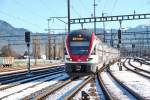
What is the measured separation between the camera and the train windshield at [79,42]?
27.6m

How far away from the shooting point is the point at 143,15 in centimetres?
5238

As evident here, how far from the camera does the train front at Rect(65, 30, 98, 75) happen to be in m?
27.4

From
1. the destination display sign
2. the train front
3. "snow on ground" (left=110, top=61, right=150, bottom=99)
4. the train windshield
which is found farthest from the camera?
the destination display sign

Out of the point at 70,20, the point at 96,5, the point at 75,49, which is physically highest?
the point at 96,5

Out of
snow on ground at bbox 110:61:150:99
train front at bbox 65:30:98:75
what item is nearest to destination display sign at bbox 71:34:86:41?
train front at bbox 65:30:98:75

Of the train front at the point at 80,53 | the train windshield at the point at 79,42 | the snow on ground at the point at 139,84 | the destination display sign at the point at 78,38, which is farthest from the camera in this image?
the destination display sign at the point at 78,38

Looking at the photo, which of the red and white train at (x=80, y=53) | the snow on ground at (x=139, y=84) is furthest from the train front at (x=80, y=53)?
the snow on ground at (x=139, y=84)

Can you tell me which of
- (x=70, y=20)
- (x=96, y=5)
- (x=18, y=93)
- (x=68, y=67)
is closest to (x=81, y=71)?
(x=68, y=67)

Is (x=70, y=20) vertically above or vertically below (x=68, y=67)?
above

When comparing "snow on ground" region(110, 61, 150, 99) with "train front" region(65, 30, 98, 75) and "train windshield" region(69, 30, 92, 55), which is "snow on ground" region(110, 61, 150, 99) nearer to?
"train front" region(65, 30, 98, 75)

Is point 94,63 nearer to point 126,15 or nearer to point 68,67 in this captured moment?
point 68,67

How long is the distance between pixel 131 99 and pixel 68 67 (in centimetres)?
1130

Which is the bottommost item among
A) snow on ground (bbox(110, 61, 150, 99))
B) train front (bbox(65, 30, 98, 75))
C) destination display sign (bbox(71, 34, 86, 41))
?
snow on ground (bbox(110, 61, 150, 99))

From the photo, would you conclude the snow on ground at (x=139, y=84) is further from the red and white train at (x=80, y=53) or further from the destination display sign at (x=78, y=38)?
the destination display sign at (x=78, y=38)
